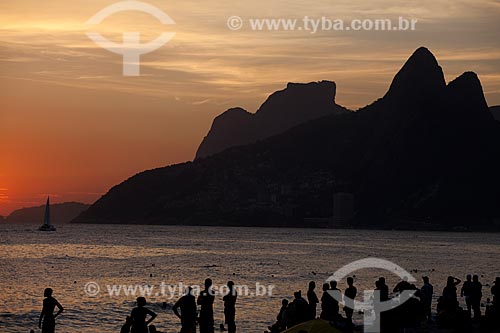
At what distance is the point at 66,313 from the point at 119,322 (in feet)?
14.8

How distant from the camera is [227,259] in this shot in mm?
97688

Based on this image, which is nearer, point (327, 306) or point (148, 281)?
point (327, 306)

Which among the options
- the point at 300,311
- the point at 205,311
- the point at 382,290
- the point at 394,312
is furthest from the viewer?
the point at 382,290

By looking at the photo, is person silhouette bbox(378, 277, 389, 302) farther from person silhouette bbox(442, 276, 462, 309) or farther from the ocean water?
the ocean water

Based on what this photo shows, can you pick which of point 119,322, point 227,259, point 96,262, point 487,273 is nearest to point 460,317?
point 119,322

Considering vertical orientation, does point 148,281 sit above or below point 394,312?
below

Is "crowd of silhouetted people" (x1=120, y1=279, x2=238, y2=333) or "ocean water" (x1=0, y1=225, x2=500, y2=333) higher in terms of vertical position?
"crowd of silhouetted people" (x1=120, y1=279, x2=238, y2=333)

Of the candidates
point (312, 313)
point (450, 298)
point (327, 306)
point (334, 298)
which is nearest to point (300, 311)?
point (312, 313)

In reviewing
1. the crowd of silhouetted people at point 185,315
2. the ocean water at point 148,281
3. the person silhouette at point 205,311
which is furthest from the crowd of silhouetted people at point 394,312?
the ocean water at point 148,281

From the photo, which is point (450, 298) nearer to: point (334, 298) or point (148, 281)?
point (334, 298)

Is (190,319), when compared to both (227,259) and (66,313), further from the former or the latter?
(227,259)

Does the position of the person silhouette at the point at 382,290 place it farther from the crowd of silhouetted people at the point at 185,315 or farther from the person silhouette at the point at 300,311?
the crowd of silhouetted people at the point at 185,315

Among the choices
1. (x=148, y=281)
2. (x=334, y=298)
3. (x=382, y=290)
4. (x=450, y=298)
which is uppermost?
(x=382, y=290)

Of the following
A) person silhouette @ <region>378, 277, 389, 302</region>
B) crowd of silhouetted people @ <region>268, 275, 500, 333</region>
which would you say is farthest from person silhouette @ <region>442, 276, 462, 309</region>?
person silhouette @ <region>378, 277, 389, 302</region>
